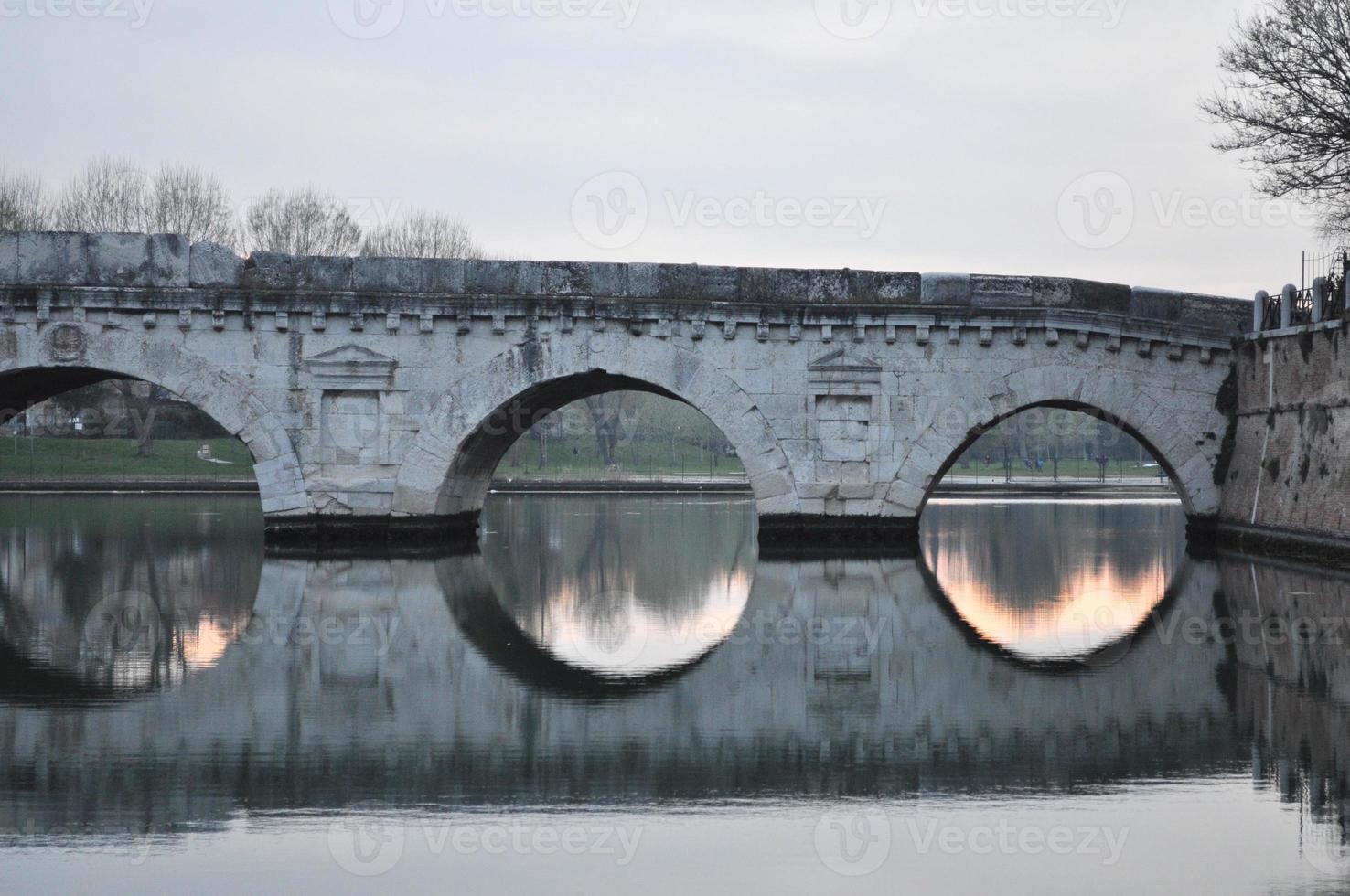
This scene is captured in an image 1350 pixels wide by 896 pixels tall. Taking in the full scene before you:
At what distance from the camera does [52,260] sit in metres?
22.7

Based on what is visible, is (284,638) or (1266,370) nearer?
(284,638)

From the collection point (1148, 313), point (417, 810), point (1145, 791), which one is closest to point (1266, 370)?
point (1148, 313)

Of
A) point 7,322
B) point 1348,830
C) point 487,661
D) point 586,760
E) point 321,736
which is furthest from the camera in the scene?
point 7,322

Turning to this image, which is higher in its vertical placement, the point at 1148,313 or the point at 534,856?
the point at 1148,313

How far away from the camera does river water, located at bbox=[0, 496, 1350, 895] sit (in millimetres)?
7223

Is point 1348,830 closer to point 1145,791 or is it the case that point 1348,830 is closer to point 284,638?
point 1145,791

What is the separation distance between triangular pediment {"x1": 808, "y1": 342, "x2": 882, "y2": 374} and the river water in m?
Result: 4.02

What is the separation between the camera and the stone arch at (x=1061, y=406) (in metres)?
23.3

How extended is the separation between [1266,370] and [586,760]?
55.6 ft

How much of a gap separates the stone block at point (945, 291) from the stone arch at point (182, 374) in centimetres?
973

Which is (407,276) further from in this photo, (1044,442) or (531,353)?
(1044,442)

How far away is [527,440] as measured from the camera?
2598 inches

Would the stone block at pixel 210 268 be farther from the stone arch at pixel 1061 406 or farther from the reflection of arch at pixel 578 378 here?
the stone arch at pixel 1061 406

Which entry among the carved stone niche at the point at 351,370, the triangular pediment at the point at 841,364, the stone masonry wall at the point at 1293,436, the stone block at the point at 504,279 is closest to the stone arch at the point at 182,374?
the carved stone niche at the point at 351,370
